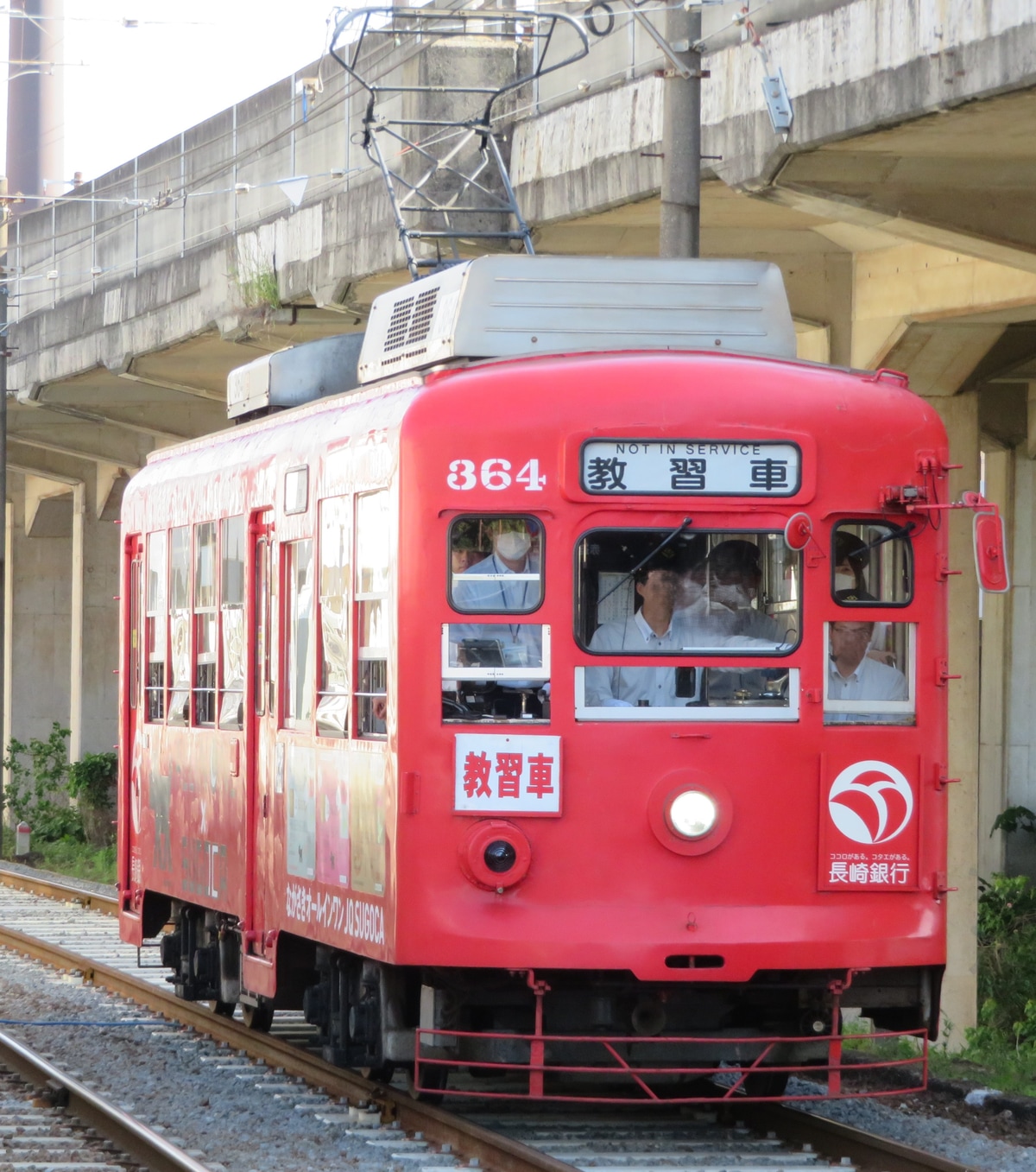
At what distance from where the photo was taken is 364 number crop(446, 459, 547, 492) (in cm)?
807

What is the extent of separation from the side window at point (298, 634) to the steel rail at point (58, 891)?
10.6 m

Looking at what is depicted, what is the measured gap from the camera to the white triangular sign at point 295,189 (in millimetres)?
17391

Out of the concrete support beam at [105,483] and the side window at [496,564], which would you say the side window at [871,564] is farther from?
the concrete support beam at [105,483]

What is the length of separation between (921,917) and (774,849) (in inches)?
23.5

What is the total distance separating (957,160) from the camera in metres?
10.9

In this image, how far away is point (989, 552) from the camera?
7.66 meters

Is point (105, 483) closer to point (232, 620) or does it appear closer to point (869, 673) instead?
point (232, 620)

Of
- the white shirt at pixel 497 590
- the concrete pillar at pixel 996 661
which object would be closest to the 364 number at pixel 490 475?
the white shirt at pixel 497 590

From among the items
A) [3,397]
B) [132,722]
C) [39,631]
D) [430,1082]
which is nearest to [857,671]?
[430,1082]

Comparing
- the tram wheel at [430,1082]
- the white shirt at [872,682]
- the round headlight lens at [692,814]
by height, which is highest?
the white shirt at [872,682]

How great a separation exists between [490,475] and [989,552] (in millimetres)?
1747

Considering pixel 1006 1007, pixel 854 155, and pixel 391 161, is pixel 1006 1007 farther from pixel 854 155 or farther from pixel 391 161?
pixel 391 161

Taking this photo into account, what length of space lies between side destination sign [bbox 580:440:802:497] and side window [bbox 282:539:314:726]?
166 cm

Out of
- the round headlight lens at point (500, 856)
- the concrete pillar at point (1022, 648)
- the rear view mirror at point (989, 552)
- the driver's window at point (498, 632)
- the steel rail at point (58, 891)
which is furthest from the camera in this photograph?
the concrete pillar at point (1022, 648)
